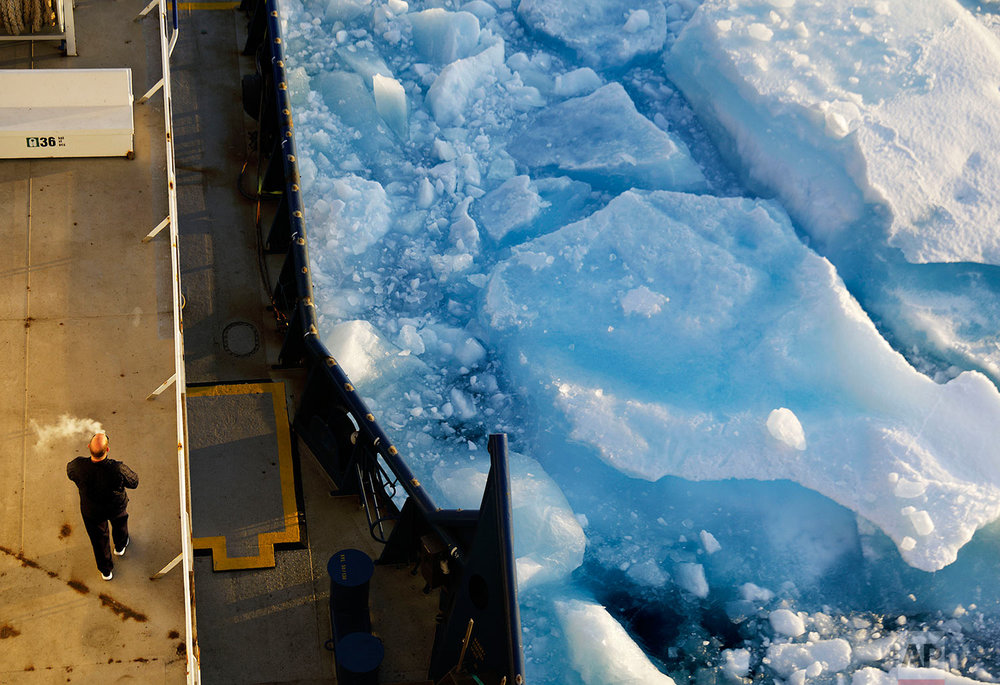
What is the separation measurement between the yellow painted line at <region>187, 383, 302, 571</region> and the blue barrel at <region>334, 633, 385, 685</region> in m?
0.93

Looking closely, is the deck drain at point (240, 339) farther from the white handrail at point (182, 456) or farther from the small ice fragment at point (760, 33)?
the small ice fragment at point (760, 33)

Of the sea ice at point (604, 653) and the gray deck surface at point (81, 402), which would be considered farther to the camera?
the sea ice at point (604, 653)

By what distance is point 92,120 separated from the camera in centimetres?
733

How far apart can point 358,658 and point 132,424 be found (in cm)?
191

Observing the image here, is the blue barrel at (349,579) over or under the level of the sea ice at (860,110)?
under

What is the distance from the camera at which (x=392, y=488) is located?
7.57 meters

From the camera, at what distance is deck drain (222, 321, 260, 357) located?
8094 millimetres

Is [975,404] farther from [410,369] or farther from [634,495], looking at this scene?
[410,369]

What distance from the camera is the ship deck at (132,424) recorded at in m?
5.70

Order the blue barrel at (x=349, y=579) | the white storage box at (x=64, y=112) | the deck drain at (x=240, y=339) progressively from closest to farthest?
1. the blue barrel at (x=349, y=579)
2. the white storage box at (x=64, y=112)
3. the deck drain at (x=240, y=339)

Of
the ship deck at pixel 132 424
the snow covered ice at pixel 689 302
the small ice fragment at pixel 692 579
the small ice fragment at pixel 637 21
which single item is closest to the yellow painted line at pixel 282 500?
the ship deck at pixel 132 424

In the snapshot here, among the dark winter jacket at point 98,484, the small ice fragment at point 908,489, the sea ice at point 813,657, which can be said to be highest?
the dark winter jacket at point 98,484

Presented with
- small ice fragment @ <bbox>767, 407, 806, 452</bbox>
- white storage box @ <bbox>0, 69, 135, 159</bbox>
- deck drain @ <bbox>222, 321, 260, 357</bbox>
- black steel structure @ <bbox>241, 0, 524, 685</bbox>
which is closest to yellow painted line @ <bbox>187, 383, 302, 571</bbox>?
black steel structure @ <bbox>241, 0, 524, 685</bbox>

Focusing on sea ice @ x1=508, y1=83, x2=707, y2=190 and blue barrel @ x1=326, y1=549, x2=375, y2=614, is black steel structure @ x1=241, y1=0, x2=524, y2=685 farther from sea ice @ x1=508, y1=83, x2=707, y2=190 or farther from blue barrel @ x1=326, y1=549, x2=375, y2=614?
sea ice @ x1=508, y1=83, x2=707, y2=190
